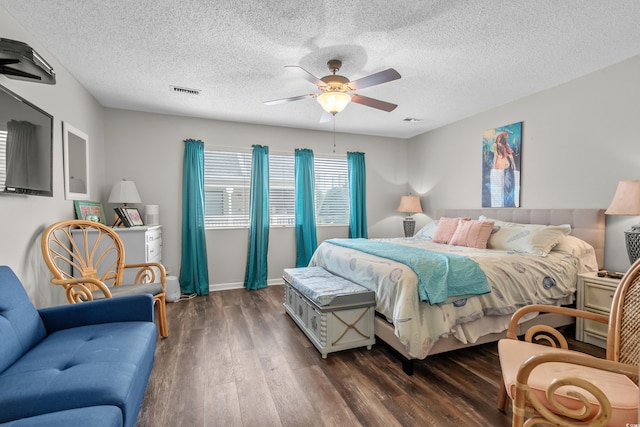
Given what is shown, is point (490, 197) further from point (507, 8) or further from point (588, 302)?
point (507, 8)

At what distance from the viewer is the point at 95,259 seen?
308cm

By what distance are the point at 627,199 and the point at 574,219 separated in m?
0.72

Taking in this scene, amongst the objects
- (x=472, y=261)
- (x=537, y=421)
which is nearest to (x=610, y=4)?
(x=472, y=261)

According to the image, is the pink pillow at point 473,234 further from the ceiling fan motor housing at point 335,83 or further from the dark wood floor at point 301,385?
the ceiling fan motor housing at point 335,83

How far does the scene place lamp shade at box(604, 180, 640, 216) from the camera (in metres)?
2.38

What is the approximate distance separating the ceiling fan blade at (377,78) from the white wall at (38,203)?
2415 mm

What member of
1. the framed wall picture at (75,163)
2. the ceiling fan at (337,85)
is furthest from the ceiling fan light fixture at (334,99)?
the framed wall picture at (75,163)

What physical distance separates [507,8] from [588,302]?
2.54 metres

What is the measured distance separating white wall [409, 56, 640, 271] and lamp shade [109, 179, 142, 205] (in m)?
4.58

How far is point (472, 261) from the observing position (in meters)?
2.46

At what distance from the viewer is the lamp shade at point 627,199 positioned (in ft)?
7.80

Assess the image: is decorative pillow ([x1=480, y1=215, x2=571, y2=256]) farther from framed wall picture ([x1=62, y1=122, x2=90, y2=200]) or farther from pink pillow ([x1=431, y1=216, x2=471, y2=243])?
framed wall picture ([x1=62, y1=122, x2=90, y2=200])

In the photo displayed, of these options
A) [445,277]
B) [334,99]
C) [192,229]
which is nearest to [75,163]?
[192,229]

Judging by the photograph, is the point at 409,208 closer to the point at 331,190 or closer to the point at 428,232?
the point at 428,232
